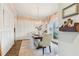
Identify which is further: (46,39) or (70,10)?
(46,39)

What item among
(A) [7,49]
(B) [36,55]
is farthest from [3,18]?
(B) [36,55]

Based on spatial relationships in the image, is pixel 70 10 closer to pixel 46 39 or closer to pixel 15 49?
pixel 46 39

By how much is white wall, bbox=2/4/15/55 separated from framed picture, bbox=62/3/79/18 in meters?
0.77

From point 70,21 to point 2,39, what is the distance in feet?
3.26

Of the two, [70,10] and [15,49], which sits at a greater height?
[70,10]

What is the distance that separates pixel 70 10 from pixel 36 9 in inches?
19.4

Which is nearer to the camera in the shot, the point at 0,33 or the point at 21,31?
the point at 0,33

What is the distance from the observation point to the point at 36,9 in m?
1.70

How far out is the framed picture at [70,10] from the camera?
151 centimetres

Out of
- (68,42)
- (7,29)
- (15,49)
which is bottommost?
(15,49)

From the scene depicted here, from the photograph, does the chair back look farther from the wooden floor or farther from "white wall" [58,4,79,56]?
the wooden floor

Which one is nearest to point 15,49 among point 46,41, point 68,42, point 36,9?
point 46,41

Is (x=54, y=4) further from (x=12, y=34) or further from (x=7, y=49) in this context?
(x=7, y=49)

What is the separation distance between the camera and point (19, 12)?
5.61 ft
